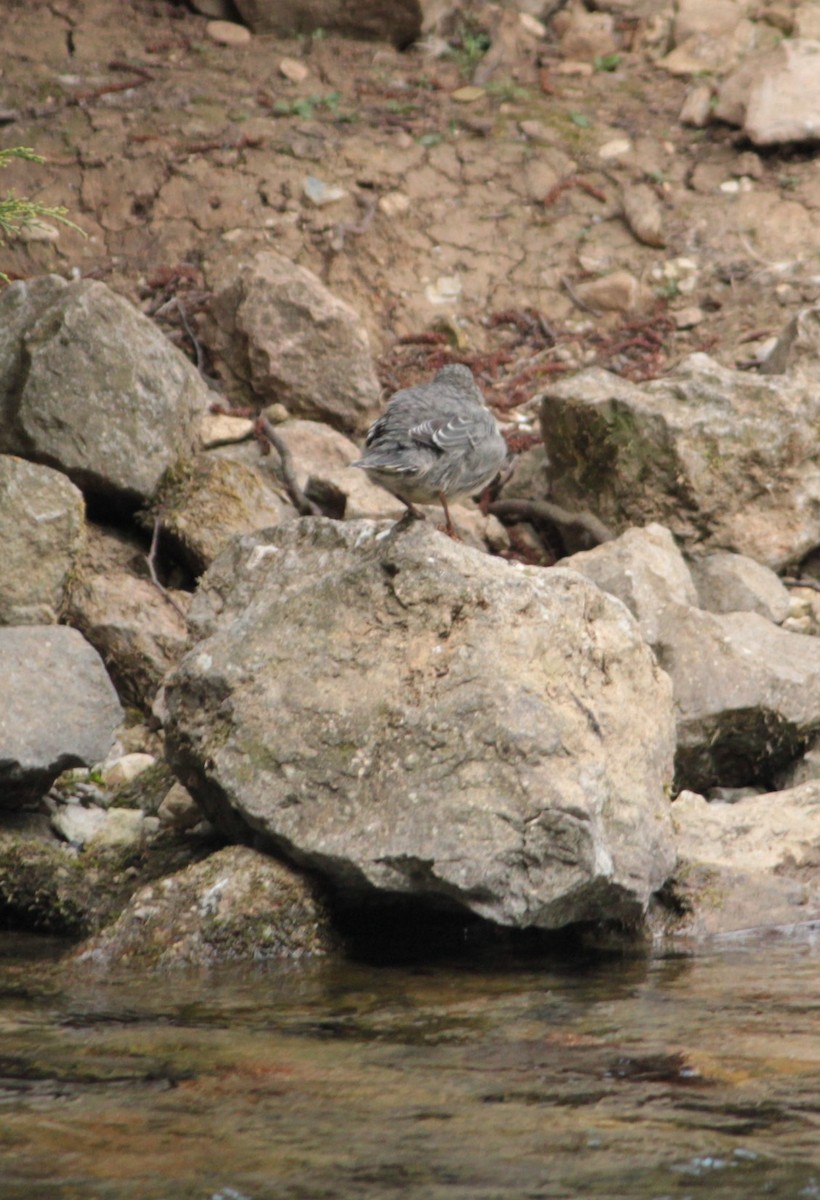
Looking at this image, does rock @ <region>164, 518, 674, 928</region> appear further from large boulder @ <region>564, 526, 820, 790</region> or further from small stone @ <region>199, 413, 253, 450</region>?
small stone @ <region>199, 413, 253, 450</region>

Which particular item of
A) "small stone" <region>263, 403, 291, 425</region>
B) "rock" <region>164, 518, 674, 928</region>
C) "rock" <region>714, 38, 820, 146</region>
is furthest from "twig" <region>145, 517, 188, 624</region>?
"rock" <region>714, 38, 820, 146</region>

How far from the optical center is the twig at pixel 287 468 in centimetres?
904

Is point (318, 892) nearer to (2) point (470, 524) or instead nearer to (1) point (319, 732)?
(1) point (319, 732)

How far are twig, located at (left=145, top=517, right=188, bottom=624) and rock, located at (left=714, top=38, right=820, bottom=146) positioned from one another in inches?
272

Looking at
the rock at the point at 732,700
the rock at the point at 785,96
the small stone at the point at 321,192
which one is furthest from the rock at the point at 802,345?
the small stone at the point at 321,192

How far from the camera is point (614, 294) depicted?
11719mm

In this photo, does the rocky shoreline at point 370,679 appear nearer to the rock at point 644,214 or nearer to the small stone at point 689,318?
the small stone at point 689,318

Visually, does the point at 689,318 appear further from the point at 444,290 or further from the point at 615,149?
the point at 615,149

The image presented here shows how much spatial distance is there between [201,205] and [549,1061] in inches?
340

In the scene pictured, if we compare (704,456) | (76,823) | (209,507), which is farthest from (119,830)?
(704,456)

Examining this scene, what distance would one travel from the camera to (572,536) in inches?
373

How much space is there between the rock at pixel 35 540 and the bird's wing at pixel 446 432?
2.66 m

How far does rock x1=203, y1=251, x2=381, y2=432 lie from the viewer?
986 centimetres

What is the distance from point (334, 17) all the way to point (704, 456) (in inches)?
260
